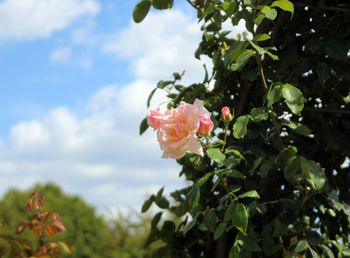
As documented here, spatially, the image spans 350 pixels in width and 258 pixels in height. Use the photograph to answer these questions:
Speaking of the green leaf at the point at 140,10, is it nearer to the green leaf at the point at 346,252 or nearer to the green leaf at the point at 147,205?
the green leaf at the point at 147,205

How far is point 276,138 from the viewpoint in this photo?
1.81 meters

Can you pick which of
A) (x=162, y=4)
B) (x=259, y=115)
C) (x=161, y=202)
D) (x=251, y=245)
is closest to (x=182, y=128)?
(x=259, y=115)

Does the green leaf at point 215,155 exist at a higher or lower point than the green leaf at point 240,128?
lower

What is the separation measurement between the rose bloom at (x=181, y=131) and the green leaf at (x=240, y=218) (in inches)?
6.6

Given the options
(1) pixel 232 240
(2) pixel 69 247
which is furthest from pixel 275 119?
(2) pixel 69 247

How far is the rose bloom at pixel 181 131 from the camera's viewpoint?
148cm

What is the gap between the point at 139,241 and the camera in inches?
284

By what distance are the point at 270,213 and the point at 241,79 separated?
430 mm

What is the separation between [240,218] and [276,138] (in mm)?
372

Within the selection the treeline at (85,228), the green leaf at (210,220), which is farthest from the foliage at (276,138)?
the treeline at (85,228)

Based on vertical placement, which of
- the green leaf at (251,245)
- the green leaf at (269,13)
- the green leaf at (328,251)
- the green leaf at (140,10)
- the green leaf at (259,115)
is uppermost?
the green leaf at (140,10)

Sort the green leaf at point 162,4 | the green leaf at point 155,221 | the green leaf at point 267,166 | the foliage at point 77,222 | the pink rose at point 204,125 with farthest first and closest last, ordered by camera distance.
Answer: the foliage at point 77,222 < the green leaf at point 155,221 < the green leaf at point 162,4 < the green leaf at point 267,166 < the pink rose at point 204,125

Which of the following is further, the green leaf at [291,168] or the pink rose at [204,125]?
the green leaf at [291,168]

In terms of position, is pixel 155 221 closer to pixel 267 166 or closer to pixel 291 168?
pixel 267 166
